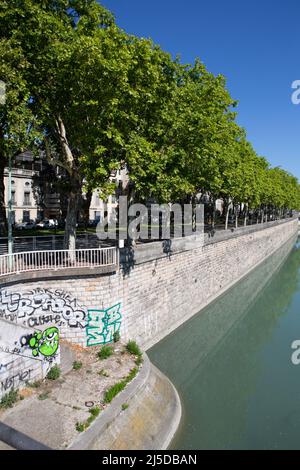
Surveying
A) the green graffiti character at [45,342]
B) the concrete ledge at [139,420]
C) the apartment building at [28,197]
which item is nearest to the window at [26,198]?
the apartment building at [28,197]

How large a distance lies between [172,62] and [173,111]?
287cm

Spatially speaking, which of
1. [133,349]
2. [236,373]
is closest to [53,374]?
[133,349]

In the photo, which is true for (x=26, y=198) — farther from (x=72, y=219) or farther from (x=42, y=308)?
(x=42, y=308)

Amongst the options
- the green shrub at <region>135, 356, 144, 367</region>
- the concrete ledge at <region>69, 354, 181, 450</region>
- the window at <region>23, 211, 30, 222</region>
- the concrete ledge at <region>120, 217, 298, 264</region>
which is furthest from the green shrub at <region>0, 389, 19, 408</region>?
the window at <region>23, 211, 30, 222</region>

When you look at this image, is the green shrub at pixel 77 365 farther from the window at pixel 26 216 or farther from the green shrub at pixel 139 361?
the window at pixel 26 216

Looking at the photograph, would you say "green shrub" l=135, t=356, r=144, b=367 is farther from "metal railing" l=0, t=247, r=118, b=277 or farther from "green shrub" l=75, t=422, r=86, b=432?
"green shrub" l=75, t=422, r=86, b=432

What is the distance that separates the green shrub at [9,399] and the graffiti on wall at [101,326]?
4.04 m

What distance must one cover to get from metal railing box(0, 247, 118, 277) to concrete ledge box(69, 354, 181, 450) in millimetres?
4106

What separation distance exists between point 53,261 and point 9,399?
19.6ft

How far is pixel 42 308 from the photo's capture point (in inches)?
521

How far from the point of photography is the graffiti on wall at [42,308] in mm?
12406

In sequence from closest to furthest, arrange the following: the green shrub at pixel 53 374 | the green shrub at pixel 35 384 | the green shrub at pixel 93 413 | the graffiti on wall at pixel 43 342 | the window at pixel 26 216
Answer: the green shrub at pixel 93 413, the green shrub at pixel 35 384, the graffiti on wall at pixel 43 342, the green shrub at pixel 53 374, the window at pixel 26 216

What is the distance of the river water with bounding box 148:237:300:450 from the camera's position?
1149 centimetres
